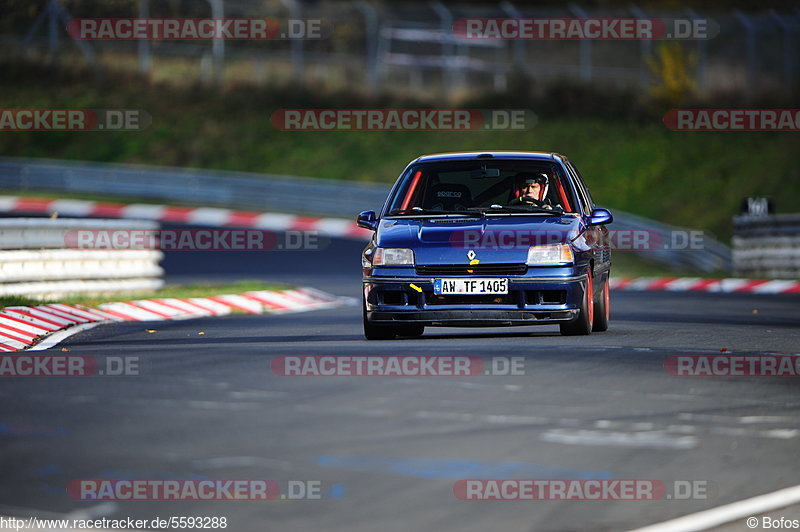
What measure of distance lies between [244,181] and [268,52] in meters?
9.67

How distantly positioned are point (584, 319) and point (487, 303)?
93cm

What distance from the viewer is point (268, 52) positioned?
159ft

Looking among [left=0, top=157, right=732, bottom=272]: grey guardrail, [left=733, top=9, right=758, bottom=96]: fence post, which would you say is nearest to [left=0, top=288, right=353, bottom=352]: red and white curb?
[left=0, top=157, right=732, bottom=272]: grey guardrail

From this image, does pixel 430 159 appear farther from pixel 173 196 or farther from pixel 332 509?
pixel 173 196

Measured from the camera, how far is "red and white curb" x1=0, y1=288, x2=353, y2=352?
45.5 ft

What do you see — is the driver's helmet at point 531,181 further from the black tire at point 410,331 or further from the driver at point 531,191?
the black tire at point 410,331

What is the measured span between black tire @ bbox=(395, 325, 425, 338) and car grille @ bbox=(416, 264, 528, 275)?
115cm

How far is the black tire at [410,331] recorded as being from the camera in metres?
13.1
